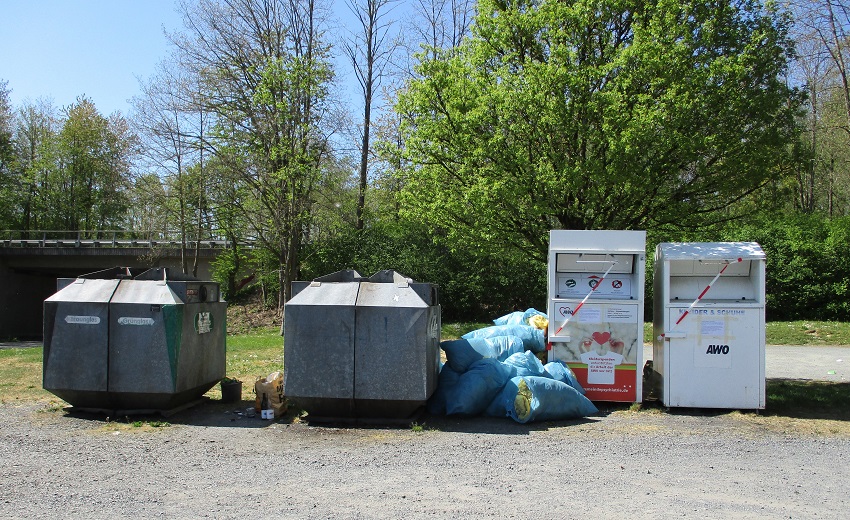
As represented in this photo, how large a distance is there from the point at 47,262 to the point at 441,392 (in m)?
36.3

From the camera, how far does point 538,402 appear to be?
7.35 m

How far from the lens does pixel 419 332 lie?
23.3 feet

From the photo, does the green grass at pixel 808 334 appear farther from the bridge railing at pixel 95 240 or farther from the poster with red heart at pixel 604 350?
the bridge railing at pixel 95 240

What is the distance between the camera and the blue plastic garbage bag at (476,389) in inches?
296

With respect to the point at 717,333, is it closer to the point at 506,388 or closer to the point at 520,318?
the point at 506,388

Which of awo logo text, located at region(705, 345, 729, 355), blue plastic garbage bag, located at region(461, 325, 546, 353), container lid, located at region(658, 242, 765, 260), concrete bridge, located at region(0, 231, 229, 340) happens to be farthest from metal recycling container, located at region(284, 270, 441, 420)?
concrete bridge, located at region(0, 231, 229, 340)

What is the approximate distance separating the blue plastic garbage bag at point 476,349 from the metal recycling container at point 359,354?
933 mm

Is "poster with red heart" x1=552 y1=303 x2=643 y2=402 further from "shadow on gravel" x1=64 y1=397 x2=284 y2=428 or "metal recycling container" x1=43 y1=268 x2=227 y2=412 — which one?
"metal recycling container" x1=43 y1=268 x2=227 y2=412

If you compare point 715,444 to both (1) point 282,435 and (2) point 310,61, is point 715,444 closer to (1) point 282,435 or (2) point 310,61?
(1) point 282,435

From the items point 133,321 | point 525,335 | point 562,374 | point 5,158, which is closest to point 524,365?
point 562,374

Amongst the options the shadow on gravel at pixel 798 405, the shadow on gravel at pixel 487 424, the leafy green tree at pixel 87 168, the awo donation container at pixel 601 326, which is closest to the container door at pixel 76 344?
the shadow on gravel at pixel 487 424

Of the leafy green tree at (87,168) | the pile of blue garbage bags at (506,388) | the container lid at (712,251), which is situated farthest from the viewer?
the leafy green tree at (87,168)

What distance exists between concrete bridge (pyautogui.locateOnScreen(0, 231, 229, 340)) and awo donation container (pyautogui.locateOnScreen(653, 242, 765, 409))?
28776 millimetres

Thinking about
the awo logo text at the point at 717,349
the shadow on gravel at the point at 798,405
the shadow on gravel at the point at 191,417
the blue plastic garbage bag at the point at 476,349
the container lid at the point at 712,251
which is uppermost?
the container lid at the point at 712,251
